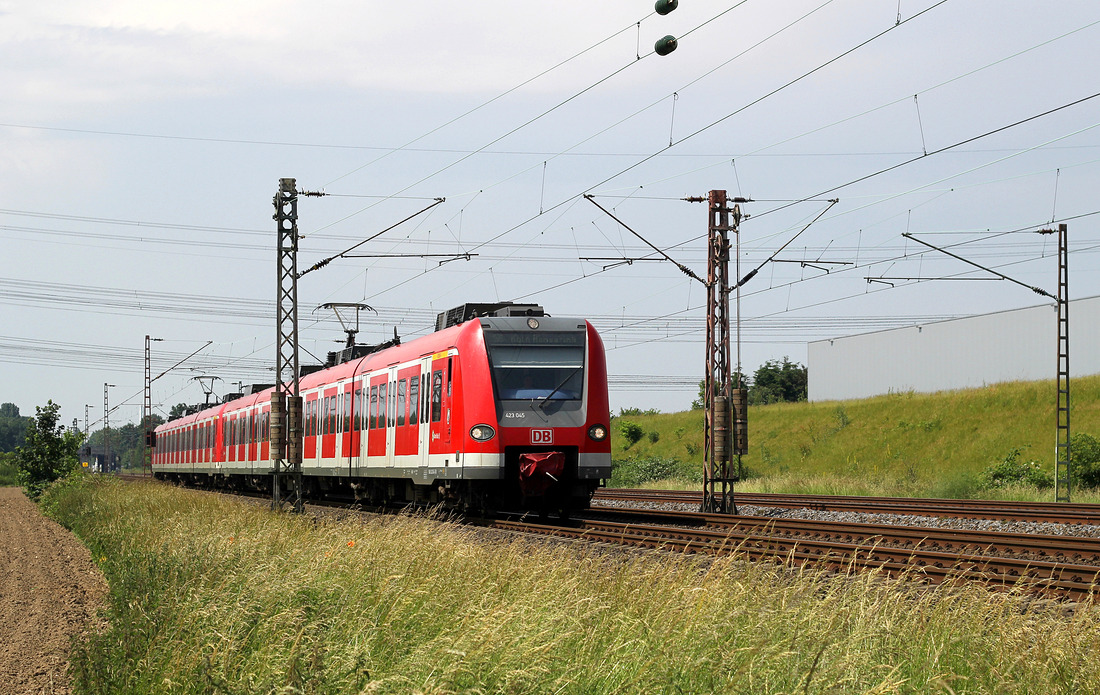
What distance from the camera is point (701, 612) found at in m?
7.11

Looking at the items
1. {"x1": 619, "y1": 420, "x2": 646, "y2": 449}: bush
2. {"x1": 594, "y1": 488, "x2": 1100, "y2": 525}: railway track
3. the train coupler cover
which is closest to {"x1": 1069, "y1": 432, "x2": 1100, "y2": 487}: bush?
{"x1": 594, "y1": 488, "x2": 1100, "y2": 525}: railway track

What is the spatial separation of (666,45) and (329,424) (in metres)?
16.3

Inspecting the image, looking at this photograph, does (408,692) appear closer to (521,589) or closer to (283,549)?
(521,589)

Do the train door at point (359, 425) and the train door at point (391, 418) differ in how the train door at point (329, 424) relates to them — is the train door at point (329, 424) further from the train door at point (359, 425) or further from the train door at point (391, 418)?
the train door at point (391, 418)

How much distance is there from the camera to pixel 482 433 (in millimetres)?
19266

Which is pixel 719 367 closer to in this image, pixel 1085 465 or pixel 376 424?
pixel 376 424

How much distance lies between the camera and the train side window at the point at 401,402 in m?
23.0

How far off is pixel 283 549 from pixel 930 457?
42.5 metres

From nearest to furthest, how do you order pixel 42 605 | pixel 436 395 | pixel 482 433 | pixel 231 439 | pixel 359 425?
pixel 42 605
pixel 482 433
pixel 436 395
pixel 359 425
pixel 231 439

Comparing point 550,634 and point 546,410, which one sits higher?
point 546,410

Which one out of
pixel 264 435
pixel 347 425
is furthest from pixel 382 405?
pixel 264 435

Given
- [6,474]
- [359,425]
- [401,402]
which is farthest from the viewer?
[6,474]

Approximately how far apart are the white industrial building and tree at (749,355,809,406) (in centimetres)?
2465

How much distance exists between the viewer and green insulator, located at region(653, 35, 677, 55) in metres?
17.0
